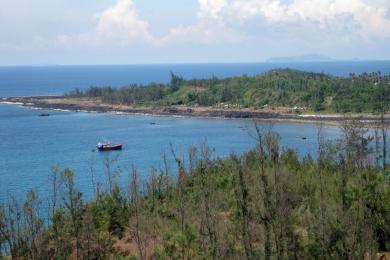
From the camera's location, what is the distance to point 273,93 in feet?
338

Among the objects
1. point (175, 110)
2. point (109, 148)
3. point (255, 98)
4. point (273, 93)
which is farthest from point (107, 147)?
point (273, 93)

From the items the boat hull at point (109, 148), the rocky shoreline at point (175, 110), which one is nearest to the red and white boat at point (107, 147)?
the boat hull at point (109, 148)

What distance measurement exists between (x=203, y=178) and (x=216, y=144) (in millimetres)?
40948

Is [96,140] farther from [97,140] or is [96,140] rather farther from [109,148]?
[109,148]

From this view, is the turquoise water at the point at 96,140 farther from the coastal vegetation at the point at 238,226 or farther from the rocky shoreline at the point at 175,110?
the coastal vegetation at the point at 238,226

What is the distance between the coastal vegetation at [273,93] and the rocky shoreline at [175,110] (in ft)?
11.3

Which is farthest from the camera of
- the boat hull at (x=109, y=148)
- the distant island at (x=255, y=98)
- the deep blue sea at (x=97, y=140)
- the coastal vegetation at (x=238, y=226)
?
the distant island at (x=255, y=98)

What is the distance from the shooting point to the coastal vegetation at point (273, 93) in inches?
3600

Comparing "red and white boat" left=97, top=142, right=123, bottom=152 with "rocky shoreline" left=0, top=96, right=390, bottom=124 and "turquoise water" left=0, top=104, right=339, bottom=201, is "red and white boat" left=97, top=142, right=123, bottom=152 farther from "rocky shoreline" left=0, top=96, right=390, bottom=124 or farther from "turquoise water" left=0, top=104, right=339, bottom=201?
"rocky shoreline" left=0, top=96, right=390, bottom=124

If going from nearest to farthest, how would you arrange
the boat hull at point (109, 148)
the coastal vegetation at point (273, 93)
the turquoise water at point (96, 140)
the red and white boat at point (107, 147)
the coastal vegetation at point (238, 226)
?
the coastal vegetation at point (238, 226)
the turquoise water at point (96, 140)
the boat hull at point (109, 148)
the red and white boat at point (107, 147)
the coastal vegetation at point (273, 93)

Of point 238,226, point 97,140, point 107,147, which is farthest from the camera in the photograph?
point 97,140

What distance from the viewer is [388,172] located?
27.7m

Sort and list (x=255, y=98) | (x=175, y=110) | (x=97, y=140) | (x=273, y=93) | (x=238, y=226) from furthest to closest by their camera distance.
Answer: (x=255, y=98), (x=273, y=93), (x=175, y=110), (x=97, y=140), (x=238, y=226)

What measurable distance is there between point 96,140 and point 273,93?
40.9 m
